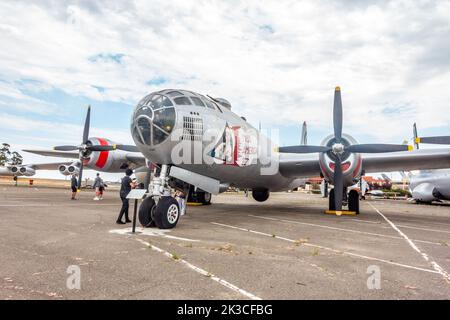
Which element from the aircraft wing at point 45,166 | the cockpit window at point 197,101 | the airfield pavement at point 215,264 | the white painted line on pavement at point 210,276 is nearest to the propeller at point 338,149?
the cockpit window at point 197,101

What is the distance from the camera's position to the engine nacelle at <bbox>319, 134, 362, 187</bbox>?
14117mm

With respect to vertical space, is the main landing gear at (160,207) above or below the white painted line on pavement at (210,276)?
above

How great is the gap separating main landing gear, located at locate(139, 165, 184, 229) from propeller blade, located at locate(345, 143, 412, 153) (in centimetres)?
827

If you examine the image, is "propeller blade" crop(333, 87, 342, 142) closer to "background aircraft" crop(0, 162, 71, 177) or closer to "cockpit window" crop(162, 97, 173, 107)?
"cockpit window" crop(162, 97, 173, 107)

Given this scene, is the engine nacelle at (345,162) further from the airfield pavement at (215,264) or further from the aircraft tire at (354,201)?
the airfield pavement at (215,264)

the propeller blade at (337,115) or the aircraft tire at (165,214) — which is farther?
the propeller blade at (337,115)

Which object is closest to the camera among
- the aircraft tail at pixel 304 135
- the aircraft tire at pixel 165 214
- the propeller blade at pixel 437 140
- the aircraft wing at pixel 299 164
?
the aircraft tire at pixel 165 214

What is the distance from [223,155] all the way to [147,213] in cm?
323

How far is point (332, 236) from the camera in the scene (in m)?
8.33

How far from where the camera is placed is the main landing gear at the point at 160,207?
8562 mm

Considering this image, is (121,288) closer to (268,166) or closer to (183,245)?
(183,245)

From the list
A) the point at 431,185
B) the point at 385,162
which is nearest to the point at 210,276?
the point at 385,162
